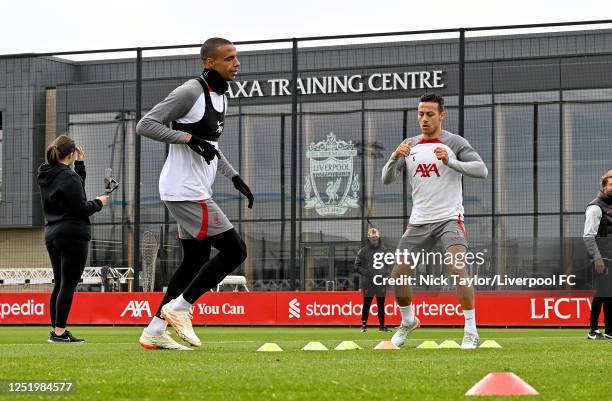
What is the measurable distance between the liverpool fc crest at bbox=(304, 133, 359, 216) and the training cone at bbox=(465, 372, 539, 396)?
23.9 m

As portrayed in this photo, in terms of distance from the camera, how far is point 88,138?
3175cm

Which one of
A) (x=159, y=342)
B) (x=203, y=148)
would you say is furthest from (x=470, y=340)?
(x=203, y=148)

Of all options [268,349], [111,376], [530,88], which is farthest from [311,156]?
[111,376]

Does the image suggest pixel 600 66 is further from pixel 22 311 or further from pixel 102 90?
pixel 22 311

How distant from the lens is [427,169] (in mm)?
8578

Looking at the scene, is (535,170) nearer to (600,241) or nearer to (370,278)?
(370,278)

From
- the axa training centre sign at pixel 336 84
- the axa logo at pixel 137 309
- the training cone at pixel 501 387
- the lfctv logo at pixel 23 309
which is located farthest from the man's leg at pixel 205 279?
the axa training centre sign at pixel 336 84

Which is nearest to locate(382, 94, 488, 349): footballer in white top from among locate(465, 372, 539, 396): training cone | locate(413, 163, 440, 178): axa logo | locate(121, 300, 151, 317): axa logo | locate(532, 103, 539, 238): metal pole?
locate(413, 163, 440, 178): axa logo

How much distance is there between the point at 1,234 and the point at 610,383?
2666 cm

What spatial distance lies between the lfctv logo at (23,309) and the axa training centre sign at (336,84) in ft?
31.4

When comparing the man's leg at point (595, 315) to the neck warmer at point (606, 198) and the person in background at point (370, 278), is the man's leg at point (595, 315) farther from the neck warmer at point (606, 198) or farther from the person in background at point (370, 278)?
the person in background at point (370, 278)

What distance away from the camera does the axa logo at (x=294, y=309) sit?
20406 mm

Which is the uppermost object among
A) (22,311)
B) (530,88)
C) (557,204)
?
(530,88)

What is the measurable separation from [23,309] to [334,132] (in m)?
10.9
